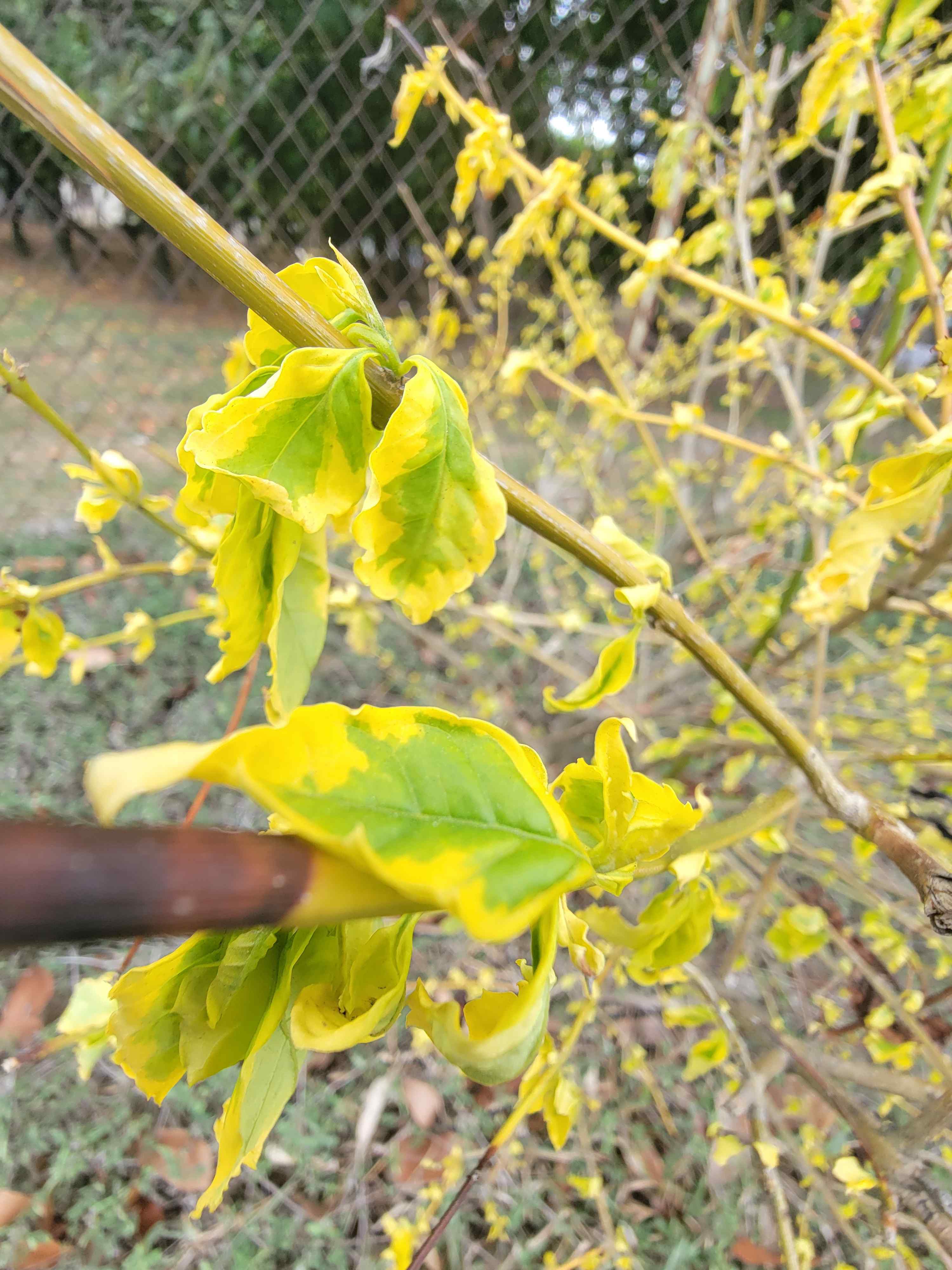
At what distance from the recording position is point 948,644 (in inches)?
40.8

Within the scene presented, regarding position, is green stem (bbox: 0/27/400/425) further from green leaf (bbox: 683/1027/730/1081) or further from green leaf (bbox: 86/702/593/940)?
green leaf (bbox: 683/1027/730/1081)

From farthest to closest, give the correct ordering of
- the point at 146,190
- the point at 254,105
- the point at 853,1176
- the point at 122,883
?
the point at 254,105 → the point at 853,1176 → the point at 146,190 → the point at 122,883

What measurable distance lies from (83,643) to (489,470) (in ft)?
1.94

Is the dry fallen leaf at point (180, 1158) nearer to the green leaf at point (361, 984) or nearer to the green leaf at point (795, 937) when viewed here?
the green leaf at point (795, 937)

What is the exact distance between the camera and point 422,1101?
4.07 ft

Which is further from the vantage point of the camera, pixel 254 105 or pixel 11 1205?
pixel 254 105

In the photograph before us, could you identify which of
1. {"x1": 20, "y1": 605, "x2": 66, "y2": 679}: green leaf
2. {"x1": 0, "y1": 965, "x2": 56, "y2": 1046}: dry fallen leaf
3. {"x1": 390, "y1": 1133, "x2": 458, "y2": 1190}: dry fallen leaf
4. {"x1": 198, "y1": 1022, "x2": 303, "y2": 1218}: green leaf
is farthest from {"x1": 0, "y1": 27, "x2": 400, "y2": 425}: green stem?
{"x1": 0, "y1": 965, "x2": 56, "y2": 1046}: dry fallen leaf

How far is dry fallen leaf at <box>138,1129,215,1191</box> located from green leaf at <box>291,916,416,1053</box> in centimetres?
112

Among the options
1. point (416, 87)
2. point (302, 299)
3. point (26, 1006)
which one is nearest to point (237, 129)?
point (416, 87)

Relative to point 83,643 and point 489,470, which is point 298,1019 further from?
point 83,643

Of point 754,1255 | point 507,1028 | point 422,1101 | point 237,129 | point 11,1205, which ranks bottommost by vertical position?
point 11,1205

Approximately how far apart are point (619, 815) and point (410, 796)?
104mm

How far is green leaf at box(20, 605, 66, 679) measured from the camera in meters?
0.56

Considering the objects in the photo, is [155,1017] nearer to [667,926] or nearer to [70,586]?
[667,926]
